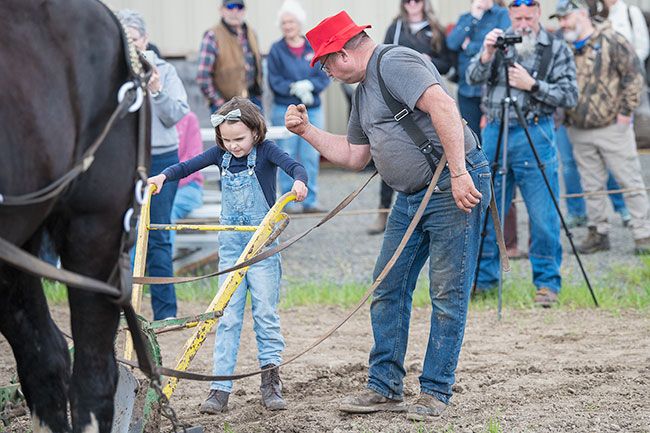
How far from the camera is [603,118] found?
10.2 m

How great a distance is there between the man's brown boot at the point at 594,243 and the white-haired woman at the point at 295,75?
9.07 ft

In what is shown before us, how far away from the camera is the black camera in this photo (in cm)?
791

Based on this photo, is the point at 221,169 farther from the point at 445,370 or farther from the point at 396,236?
the point at 445,370

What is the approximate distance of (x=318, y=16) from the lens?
574 inches

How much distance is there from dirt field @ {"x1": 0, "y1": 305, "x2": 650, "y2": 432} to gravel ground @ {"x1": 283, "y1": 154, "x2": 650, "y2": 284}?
142 centimetres

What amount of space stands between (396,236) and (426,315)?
2480 mm

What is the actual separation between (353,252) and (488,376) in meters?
4.48

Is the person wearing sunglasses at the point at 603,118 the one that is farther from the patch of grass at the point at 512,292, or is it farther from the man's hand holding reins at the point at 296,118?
the man's hand holding reins at the point at 296,118

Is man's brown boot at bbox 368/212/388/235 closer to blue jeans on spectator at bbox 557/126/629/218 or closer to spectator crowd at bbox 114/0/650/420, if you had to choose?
spectator crowd at bbox 114/0/650/420

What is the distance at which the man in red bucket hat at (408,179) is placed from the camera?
215 inches

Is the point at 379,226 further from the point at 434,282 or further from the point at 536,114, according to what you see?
the point at 434,282

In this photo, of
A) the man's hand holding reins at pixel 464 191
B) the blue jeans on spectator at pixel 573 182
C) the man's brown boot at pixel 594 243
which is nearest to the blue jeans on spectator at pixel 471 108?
the blue jeans on spectator at pixel 573 182

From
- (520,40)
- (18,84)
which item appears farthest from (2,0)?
(520,40)

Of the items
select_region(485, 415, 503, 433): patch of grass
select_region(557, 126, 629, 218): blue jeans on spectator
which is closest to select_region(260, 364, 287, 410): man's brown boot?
select_region(485, 415, 503, 433): patch of grass
